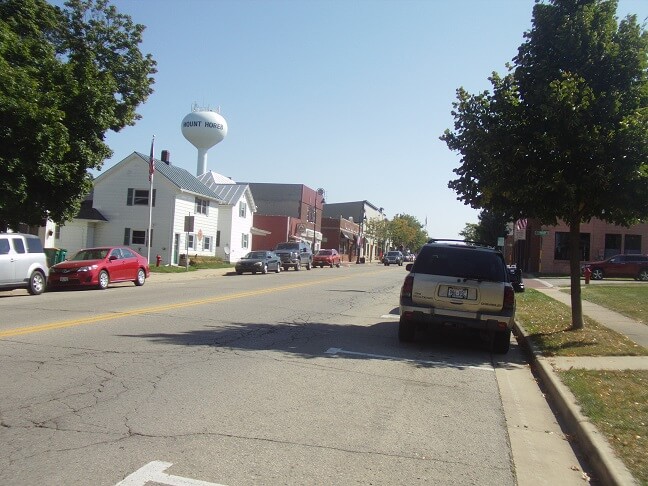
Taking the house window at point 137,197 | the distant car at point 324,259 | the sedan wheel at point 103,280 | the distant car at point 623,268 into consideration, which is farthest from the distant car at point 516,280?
the distant car at point 324,259

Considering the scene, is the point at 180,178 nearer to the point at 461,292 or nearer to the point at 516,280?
the point at 516,280

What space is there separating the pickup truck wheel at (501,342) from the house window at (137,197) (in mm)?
35135

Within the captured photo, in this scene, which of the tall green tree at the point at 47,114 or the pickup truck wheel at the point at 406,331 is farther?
the tall green tree at the point at 47,114

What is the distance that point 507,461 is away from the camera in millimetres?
5203

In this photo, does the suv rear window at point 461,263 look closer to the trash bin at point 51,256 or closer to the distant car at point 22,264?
the distant car at point 22,264

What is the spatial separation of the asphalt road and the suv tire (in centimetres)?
671

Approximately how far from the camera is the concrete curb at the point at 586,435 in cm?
466

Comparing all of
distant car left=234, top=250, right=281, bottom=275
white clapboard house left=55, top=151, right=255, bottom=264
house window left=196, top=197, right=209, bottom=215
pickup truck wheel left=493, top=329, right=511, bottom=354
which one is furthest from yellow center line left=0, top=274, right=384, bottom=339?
house window left=196, top=197, right=209, bottom=215

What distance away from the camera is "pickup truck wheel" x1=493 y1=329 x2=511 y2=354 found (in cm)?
1039

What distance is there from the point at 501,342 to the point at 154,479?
7487mm

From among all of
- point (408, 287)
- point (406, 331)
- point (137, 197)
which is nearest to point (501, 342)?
point (406, 331)

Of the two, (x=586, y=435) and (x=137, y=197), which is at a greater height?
(x=137, y=197)

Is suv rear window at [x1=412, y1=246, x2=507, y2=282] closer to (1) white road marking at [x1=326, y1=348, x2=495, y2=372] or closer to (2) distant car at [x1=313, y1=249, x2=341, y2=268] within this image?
(1) white road marking at [x1=326, y1=348, x2=495, y2=372]

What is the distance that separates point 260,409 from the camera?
6258 millimetres
